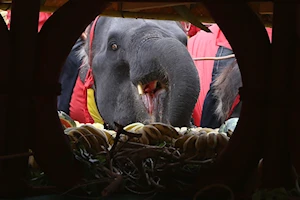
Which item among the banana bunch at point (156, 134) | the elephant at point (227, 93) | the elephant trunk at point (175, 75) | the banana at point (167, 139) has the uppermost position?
the banana bunch at point (156, 134)

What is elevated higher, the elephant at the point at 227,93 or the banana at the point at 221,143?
the banana at the point at 221,143

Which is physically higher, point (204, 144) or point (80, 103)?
point (204, 144)

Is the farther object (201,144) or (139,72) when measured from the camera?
(139,72)

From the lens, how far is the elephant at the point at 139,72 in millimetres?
1982

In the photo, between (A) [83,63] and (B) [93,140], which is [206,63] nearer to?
(A) [83,63]

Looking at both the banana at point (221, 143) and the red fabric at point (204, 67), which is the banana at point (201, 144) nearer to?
the banana at point (221, 143)

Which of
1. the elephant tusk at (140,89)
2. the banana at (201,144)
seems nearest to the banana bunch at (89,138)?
the banana at (201,144)

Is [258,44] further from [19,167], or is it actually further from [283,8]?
[19,167]

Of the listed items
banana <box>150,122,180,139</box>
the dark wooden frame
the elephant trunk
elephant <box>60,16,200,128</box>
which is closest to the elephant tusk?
elephant <box>60,16,200,128</box>

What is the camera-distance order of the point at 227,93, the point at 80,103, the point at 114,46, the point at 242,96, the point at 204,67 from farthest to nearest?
the point at 80,103
the point at 204,67
the point at 227,93
the point at 114,46
the point at 242,96

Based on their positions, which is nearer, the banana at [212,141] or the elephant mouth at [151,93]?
the banana at [212,141]

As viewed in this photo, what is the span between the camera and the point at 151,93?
2.43 m

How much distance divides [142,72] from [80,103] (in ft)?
2.77

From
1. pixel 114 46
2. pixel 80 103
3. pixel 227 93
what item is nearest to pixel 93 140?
pixel 114 46
